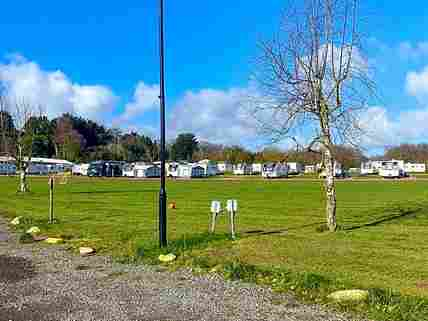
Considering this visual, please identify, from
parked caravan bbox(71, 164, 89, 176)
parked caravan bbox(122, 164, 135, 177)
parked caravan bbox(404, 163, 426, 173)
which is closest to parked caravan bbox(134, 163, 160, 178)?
parked caravan bbox(122, 164, 135, 177)

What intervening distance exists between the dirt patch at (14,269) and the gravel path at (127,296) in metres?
0.02

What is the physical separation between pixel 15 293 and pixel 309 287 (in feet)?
14.2

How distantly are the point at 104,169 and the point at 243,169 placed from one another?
1316 inches

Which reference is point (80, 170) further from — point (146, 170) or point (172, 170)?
point (172, 170)

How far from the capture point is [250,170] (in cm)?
10944

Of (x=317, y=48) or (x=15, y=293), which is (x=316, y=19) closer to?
(x=317, y=48)

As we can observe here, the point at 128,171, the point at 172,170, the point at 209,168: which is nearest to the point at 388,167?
the point at 209,168

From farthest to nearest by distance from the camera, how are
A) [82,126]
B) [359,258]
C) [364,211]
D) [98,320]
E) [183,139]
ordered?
[183,139], [82,126], [364,211], [359,258], [98,320]

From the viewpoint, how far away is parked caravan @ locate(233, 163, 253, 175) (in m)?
107

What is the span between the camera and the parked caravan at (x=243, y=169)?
10699 centimetres

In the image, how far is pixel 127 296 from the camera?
6.45m

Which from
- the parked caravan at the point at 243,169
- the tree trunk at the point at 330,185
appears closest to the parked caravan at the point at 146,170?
the parked caravan at the point at 243,169

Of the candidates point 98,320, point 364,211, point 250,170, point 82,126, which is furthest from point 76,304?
point 82,126

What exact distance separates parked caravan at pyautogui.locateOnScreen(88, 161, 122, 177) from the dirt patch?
80874mm
